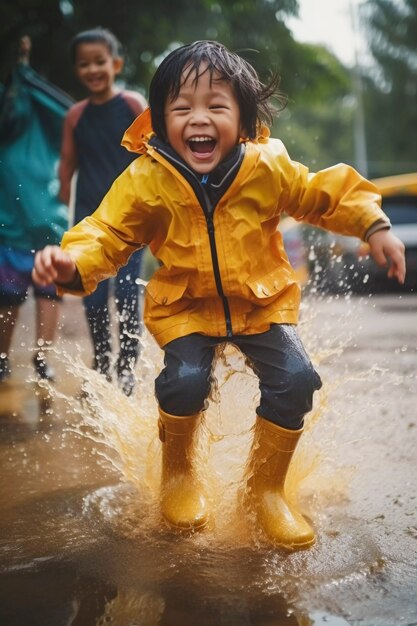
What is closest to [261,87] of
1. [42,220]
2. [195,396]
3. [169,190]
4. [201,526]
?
[169,190]

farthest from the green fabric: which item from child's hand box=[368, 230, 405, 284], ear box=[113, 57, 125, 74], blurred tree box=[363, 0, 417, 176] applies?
blurred tree box=[363, 0, 417, 176]

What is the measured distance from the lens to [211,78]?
7.76 feet

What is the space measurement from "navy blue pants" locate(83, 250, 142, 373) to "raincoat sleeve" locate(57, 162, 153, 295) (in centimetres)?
145

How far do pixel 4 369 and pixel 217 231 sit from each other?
2670mm

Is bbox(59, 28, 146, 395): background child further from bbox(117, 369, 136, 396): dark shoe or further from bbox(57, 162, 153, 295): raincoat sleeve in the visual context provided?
bbox(57, 162, 153, 295): raincoat sleeve

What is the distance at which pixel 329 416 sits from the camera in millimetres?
3760

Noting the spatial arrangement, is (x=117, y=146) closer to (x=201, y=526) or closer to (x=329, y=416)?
(x=329, y=416)

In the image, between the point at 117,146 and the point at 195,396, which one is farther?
the point at 117,146

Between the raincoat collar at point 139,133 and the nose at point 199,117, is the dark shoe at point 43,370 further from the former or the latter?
the nose at point 199,117

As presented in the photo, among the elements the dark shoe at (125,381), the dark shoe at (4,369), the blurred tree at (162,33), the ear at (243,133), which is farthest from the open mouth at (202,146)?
the blurred tree at (162,33)

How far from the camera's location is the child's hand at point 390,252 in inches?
91.3

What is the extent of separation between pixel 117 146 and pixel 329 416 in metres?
1.68

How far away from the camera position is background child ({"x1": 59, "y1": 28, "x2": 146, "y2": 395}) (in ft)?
13.2

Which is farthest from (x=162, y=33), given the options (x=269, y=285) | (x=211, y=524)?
(x=211, y=524)
